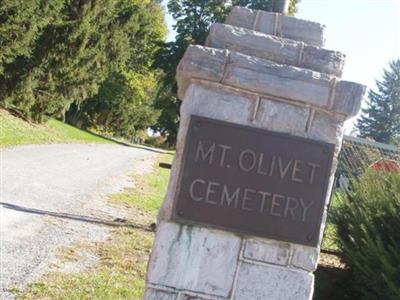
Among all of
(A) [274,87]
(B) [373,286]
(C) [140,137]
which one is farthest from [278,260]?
(C) [140,137]

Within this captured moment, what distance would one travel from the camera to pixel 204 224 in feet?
9.62

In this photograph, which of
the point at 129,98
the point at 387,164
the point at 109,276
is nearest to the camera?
the point at 109,276

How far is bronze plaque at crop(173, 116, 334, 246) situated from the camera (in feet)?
9.63

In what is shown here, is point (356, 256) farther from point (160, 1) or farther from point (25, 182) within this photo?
point (160, 1)

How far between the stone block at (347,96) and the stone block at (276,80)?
0.05 m

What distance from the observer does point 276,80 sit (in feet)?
9.61

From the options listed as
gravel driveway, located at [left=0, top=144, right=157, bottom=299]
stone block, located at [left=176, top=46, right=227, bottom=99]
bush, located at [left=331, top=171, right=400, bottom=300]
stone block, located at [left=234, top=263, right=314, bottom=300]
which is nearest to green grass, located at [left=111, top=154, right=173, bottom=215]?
gravel driveway, located at [left=0, top=144, right=157, bottom=299]

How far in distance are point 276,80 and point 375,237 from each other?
9.86 ft

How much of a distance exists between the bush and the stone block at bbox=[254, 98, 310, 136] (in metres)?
2.37

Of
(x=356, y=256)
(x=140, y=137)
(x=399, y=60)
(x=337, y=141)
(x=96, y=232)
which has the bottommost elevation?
(x=96, y=232)

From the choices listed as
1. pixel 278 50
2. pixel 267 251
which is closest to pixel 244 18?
pixel 278 50

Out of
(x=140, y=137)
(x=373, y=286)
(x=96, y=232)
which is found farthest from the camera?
(x=140, y=137)

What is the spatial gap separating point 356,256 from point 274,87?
3.16 m

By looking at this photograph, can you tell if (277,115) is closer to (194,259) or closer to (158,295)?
(194,259)
